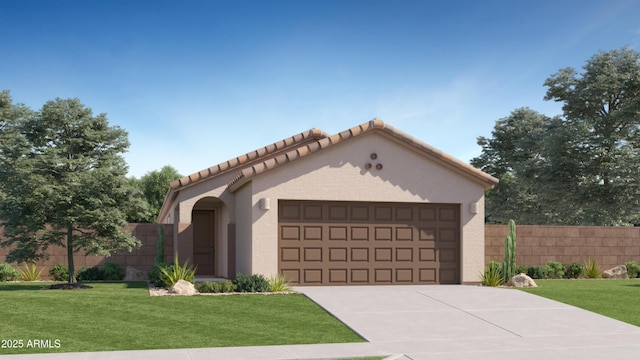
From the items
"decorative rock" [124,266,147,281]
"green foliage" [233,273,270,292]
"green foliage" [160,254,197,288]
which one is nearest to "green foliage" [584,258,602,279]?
"green foliage" [233,273,270,292]

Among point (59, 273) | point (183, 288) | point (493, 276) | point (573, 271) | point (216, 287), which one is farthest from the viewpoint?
point (573, 271)

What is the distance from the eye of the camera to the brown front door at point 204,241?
28547 millimetres

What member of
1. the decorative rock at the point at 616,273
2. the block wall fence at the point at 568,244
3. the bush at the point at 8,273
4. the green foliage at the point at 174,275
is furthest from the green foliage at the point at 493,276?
the bush at the point at 8,273

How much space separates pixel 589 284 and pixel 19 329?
18.7 m

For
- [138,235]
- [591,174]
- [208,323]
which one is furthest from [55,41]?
[591,174]

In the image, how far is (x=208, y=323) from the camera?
14.5 metres

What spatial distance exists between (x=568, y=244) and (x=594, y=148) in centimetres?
1492

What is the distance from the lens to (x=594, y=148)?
1618 inches

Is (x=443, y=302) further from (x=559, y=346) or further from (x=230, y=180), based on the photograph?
(x=230, y=180)

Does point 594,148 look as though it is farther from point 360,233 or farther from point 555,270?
point 360,233

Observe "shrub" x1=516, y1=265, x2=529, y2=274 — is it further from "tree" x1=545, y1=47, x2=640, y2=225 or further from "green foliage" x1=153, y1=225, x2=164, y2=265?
"tree" x1=545, y1=47, x2=640, y2=225

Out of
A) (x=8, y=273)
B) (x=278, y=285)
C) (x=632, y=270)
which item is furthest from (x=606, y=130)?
(x=8, y=273)

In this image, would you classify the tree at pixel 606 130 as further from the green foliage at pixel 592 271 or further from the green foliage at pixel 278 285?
the green foliage at pixel 278 285

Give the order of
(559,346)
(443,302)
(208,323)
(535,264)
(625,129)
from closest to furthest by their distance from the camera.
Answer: (559,346)
(208,323)
(443,302)
(535,264)
(625,129)
